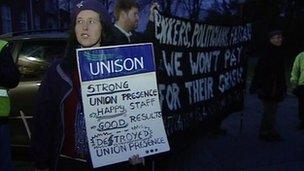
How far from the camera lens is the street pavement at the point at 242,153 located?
6855 mm

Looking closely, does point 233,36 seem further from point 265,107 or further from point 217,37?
point 265,107

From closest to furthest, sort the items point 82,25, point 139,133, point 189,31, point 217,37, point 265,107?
point 82,25, point 139,133, point 189,31, point 217,37, point 265,107

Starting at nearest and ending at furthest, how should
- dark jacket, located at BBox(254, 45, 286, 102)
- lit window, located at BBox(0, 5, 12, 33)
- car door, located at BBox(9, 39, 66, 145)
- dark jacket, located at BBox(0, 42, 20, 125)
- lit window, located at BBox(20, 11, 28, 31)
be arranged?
dark jacket, located at BBox(0, 42, 20, 125)
car door, located at BBox(9, 39, 66, 145)
dark jacket, located at BBox(254, 45, 286, 102)
lit window, located at BBox(0, 5, 12, 33)
lit window, located at BBox(20, 11, 28, 31)

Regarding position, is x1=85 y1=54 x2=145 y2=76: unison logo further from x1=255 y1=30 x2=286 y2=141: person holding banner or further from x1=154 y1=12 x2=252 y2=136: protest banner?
x1=255 y1=30 x2=286 y2=141: person holding banner

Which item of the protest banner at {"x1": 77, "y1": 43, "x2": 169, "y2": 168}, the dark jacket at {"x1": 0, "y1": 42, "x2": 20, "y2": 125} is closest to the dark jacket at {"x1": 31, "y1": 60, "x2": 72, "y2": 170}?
the protest banner at {"x1": 77, "y1": 43, "x2": 169, "y2": 168}

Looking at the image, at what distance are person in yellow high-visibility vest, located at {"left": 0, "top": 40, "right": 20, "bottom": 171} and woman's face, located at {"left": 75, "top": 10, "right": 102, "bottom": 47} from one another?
163cm

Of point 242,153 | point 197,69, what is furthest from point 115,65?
point 242,153

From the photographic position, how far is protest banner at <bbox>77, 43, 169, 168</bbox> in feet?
10.3

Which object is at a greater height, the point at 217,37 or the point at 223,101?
the point at 217,37

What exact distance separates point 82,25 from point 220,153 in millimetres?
4805

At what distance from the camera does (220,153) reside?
A: 7.60 metres

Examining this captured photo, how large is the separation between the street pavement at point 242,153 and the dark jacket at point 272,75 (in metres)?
0.68

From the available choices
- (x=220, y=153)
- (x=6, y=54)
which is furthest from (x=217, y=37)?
(x=6, y=54)

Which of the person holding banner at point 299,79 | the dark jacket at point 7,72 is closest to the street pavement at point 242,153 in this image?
the person holding banner at point 299,79
